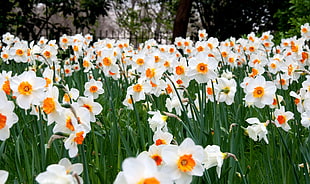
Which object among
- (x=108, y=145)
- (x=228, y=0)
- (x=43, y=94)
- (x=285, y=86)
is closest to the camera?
(x=43, y=94)

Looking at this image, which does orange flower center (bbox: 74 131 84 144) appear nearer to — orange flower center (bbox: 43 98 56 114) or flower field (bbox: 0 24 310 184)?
flower field (bbox: 0 24 310 184)

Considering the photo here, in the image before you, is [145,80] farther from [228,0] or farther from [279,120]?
[228,0]

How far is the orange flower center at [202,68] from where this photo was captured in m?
1.69

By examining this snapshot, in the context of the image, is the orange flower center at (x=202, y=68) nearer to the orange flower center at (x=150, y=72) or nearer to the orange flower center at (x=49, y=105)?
the orange flower center at (x=150, y=72)

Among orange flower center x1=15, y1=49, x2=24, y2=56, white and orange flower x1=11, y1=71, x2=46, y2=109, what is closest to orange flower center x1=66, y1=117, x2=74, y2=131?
white and orange flower x1=11, y1=71, x2=46, y2=109

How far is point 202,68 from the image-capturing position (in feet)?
5.61

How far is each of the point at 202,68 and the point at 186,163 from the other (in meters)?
0.81

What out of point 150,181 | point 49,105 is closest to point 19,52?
point 49,105

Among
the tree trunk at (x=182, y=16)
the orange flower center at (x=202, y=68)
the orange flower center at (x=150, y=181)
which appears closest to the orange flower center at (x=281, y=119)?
the orange flower center at (x=202, y=68)

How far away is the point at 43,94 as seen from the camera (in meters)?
1.26

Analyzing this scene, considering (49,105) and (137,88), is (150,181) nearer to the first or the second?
(49,105)

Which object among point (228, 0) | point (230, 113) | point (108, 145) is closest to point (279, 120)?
point (108, 145)

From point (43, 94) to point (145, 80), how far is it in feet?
2.74

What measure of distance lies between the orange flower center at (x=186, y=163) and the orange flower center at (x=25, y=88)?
0.59 m
